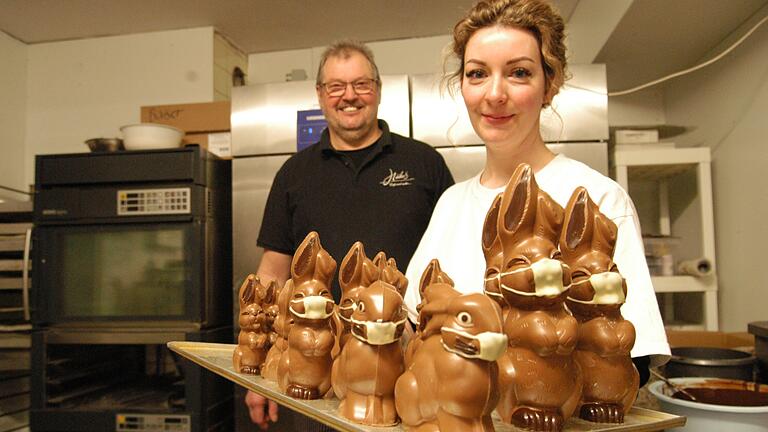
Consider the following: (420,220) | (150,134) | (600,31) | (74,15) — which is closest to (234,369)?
(420,220)

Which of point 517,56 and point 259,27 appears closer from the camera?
point 517,56

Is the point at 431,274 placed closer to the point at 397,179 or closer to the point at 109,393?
the point at 397,179

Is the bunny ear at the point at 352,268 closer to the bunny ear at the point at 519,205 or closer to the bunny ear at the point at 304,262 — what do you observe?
the bunny ear at the point at 304,262

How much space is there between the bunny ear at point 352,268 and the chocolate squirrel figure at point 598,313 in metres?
0.25

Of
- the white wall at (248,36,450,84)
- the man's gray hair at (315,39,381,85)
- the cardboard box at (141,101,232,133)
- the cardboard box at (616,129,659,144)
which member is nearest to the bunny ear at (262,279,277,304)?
the man's gray hair at (315,39,381,85)

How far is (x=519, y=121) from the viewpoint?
79cm

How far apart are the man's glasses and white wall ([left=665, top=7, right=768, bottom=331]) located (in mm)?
1350

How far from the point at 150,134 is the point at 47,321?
2.77 feet

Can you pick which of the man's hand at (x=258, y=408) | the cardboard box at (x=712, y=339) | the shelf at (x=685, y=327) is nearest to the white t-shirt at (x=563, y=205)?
the man's hand at (x=258, y=408)

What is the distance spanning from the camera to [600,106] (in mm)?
2006

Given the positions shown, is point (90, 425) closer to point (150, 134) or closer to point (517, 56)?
point (150, 134)

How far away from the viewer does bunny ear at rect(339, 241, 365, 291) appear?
651mm

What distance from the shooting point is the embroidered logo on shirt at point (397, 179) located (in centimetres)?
149

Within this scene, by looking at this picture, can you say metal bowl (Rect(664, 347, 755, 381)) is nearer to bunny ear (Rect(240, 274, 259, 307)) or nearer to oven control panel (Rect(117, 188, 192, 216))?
bunny ear (Rect(240, 274, 259, 307))
